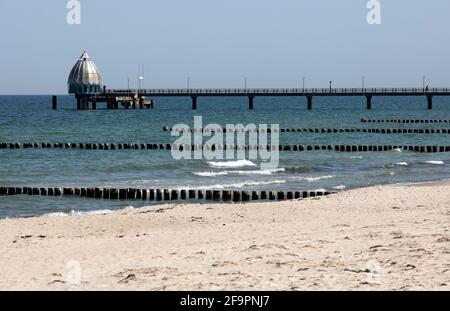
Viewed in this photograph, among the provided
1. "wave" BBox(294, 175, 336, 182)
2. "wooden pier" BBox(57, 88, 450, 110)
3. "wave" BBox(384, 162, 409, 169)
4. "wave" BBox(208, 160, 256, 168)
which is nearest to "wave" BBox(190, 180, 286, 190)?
"wave" BBox(294, 175, 336, 182)

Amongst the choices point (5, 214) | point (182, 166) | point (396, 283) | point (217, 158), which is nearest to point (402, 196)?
point (5, 214)

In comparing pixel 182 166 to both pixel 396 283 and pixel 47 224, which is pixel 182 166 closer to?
pixel 47 224

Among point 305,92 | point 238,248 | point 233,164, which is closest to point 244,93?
point 305,92

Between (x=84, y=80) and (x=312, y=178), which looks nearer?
(x=312, y=178)

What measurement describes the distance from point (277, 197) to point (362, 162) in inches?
740

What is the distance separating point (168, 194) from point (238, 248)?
15.0m

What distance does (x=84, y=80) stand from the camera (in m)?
140

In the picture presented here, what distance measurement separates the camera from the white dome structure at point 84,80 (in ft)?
461

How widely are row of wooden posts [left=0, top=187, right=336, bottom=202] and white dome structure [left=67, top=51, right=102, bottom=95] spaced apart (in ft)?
361

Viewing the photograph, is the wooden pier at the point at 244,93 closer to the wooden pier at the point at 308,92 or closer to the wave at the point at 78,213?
the wooden pier at the point at 308,92

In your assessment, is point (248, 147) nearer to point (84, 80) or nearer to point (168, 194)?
point (168, 194)

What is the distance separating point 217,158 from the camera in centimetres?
5072

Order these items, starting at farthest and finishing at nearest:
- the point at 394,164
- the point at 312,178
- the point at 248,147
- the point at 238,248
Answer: the point at 248,147
the point at 394,164
the point at 312,178
the point at 238,248

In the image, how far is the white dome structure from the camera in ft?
461
